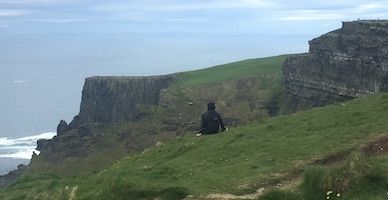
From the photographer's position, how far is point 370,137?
24.6 m

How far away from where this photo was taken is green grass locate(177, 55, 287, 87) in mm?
102306

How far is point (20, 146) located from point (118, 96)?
35855 millimetres

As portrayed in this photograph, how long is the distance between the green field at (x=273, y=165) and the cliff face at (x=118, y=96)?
73.4 meters

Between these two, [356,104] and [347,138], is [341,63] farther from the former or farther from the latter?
[347,138]

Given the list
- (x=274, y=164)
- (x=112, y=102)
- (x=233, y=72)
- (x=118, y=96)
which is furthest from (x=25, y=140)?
(x=274, y=164)

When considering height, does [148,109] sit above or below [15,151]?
above

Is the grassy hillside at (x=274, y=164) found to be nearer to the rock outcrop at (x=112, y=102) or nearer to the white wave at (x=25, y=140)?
the rock outcrop at (x=112, y=102)

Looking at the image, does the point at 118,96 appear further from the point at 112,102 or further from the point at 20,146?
the point at 20,146

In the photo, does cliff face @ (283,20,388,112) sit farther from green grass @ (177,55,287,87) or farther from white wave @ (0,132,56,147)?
white wave @ (0,132,56,147)

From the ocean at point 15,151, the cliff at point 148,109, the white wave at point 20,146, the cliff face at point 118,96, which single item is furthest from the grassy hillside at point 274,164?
the white wave at point 20,146

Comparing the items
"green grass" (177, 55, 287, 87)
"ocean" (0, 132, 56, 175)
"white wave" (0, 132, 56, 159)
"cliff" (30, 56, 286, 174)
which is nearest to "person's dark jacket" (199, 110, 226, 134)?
"cliff" (30, 56, 286, 174)

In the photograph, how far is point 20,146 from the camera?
5246 inches

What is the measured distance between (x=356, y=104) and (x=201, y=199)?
713 inches

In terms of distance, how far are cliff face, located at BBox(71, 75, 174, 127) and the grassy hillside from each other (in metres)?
73.5
